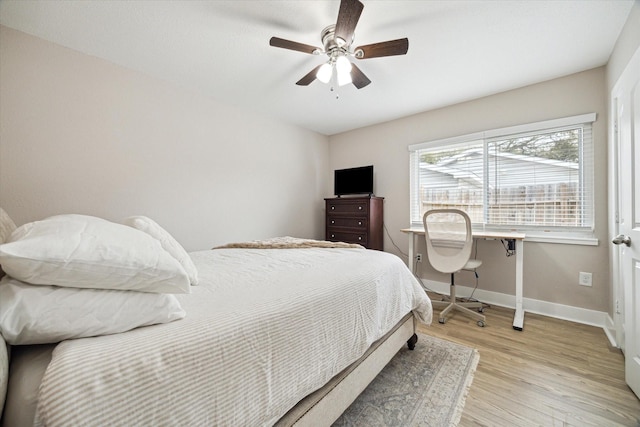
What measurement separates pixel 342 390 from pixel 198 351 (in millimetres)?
770

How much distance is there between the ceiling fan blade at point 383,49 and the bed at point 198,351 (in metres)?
1.53

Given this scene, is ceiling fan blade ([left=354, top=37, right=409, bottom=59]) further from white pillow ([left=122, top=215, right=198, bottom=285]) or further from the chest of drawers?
the chest of drawers

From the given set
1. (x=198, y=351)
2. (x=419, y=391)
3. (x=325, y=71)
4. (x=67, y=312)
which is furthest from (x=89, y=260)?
(x=325, y=71)

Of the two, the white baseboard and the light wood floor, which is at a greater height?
the white baseboard

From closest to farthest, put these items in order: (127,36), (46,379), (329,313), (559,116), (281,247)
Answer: (46,379) → (329,313) → (127,36) → (281,247) → (559,116)

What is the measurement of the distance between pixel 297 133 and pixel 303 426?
3704 mm

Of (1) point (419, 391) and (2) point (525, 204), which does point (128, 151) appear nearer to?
(1) point (419, 391)

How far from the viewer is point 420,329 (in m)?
2.29

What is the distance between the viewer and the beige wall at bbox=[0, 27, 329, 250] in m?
1.94

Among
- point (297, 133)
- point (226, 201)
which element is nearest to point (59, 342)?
point (226, 201)

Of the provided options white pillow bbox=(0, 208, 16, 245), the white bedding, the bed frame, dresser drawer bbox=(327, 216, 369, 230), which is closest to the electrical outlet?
the bed frame

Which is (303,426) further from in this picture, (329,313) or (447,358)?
(447,358)

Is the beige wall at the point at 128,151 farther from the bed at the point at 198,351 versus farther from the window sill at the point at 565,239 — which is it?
the window sill at the point at 565,239

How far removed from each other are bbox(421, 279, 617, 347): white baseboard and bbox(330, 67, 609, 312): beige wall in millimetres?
51
